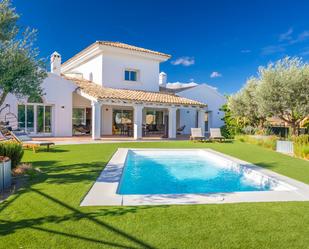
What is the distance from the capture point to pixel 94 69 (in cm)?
3067

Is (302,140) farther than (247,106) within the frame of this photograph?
No

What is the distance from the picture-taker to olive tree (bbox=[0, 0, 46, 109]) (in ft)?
31.3

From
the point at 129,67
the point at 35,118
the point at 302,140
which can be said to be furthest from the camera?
the point at 129,67

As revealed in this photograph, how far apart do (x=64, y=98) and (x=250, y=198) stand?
22300 millimetres

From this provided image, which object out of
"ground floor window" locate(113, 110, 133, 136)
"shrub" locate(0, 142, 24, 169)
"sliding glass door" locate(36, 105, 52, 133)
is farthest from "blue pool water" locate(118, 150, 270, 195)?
"ground floor window" locate(113, 110, 133, 136)

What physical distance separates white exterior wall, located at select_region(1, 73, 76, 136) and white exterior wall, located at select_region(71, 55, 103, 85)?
4.05 m

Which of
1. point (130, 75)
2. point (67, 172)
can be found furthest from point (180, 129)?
point (67, 172)

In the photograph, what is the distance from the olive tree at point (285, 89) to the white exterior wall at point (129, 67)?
13415 mm

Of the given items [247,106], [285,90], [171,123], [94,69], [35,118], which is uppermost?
[94,69]

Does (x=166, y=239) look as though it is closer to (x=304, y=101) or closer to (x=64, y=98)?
(x=304, y=101)

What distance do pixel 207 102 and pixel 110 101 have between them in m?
16.7

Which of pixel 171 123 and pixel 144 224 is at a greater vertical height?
pixel 171 123

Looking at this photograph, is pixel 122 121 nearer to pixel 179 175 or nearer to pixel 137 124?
pixel 137 124

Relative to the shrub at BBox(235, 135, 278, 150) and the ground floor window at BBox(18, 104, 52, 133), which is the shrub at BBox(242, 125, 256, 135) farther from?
the ground floor window at BBox(18, 104, 52, 133)
